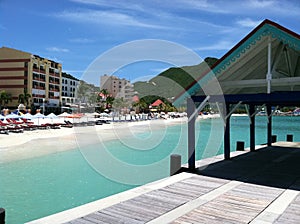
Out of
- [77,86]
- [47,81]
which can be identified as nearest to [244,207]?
[47,81]

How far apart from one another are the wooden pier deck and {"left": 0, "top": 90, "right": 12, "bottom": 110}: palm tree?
5453 centimetres

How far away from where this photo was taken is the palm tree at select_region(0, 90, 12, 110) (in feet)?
178

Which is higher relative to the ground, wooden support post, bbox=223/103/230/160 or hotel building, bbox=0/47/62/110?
hotel building, bbox=0/47/62/110

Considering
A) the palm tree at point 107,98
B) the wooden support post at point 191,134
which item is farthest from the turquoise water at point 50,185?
the palm tree at point 107,98

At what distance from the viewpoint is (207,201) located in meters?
6.08

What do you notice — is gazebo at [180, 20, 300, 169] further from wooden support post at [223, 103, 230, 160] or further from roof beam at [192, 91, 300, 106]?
wooden support post at [223, 103, 230, 160]

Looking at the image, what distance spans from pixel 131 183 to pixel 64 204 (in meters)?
3.12

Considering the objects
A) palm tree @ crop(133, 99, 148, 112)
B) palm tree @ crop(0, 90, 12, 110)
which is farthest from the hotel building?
palm tree @ crop(133, 99, 148, 112)

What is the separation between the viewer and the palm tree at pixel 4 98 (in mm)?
54369

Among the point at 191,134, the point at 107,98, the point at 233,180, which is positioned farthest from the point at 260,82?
the point at 107,98

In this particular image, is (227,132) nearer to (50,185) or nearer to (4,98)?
(50,185)

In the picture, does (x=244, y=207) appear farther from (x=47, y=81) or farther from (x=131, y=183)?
(x=47, y=81)

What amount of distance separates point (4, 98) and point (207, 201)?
5704cm

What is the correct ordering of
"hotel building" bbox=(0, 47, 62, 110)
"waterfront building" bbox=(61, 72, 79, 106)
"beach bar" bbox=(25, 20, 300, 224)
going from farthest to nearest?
"waterfront building" bbox=(61, 72, 79, 106) < "hotel building" bbox=(0, 47, 62, 110) < "beach bar" bbox=(25, 20, 300, 224)
